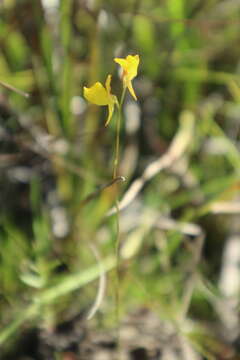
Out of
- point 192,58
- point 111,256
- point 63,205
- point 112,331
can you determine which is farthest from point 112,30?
point 112,331

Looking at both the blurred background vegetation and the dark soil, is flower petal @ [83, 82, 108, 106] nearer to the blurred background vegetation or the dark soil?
the blurred background vegetation

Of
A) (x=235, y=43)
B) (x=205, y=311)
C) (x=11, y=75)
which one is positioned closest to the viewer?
(x=205, y=311)

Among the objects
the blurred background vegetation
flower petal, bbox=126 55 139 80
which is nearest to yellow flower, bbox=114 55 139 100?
flower petal, bbox=126 55 139 80

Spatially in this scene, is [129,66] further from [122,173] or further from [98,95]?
[122,173]

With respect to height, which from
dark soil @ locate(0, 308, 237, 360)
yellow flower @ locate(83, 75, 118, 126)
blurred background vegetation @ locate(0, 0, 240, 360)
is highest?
yellow flower @ locate(83, 75, 118, 126)

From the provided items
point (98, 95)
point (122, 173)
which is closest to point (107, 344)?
point (122, 173)

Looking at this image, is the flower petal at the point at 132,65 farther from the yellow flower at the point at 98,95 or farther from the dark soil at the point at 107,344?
the dark soil at the point at 107,344

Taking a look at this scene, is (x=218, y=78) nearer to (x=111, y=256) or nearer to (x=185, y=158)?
(x=185, y=158)
